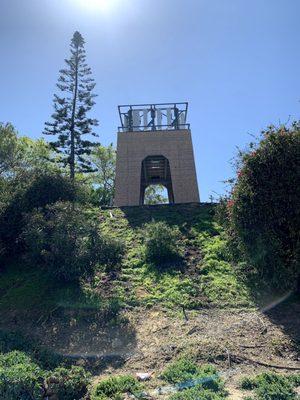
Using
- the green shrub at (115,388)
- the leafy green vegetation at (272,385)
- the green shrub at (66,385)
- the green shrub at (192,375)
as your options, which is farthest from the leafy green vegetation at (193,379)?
the green shrub at (66,385)

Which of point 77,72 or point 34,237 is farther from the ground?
point 77,72

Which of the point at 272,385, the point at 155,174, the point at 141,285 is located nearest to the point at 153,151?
the point at 155,174

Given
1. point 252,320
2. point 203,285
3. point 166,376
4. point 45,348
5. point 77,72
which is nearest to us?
point 166,376

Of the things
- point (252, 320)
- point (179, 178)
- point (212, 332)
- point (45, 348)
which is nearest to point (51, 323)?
point (45, 348)

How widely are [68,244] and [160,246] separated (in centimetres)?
241

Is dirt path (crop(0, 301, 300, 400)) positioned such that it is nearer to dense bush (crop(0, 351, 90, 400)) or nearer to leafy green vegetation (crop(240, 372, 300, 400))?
leafy green vegetation (crop(240, 372, 300, 400))

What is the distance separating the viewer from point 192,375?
5.41m

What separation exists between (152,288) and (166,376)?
3.42 m

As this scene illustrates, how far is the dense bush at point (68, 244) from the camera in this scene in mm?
8836

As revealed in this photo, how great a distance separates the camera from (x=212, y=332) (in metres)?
7.02

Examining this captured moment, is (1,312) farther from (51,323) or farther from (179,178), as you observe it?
(179,178)

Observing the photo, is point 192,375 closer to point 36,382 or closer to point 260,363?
point 260,363

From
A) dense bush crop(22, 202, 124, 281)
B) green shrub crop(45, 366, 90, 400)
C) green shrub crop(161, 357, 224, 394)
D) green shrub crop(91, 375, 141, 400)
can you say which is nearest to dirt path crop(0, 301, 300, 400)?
green shrub crop(161, 357, 224, 394)

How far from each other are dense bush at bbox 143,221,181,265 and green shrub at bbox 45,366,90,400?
496 centimetres
